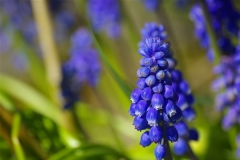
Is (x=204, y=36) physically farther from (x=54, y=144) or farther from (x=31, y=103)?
(x=31, y=103)

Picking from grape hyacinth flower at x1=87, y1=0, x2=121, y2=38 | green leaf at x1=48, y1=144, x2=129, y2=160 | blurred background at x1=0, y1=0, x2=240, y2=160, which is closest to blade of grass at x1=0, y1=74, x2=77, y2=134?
blurred background at x1=0, y1=0, x2=240, y2=160

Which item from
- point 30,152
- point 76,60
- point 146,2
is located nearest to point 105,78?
point 76,60

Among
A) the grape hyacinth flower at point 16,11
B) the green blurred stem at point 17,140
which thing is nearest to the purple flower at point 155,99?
the green blurred stem at point 17,140

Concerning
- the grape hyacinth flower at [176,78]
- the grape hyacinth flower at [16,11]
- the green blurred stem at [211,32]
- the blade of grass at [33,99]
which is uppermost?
the grape hyacinth flower at [16,11]

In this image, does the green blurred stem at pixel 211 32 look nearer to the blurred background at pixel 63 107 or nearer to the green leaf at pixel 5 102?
the blurred background at pixel 63 107

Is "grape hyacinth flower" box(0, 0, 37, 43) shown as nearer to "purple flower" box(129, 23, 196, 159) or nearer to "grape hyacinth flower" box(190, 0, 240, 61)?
"grape hyacinth flower" box(190, 0, 240, 61)

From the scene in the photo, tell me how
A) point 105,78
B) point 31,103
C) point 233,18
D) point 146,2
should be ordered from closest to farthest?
point 233,18, point 146,2, point 31,103, point 105,78

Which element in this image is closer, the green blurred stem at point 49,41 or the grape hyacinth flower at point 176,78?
the grape hyacinth flower at point 176,78
